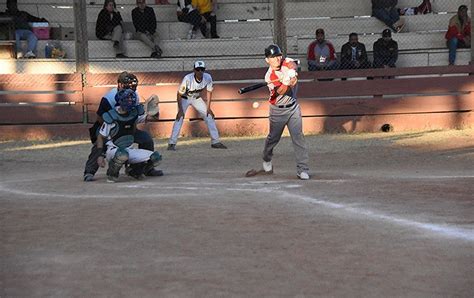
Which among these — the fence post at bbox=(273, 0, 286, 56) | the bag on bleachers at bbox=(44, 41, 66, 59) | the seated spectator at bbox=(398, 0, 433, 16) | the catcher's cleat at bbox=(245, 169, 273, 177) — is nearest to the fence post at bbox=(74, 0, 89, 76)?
the bag on bleachers at bbox=(44, 41, 66, 59)

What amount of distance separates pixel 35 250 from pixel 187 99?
389 inches

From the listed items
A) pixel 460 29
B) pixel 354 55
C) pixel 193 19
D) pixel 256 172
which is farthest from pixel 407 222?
pixel 193 19

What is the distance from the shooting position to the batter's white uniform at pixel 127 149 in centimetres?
1165

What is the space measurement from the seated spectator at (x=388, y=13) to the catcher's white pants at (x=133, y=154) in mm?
11742

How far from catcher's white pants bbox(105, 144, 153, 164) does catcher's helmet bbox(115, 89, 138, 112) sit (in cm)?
57

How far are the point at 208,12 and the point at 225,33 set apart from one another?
72cm

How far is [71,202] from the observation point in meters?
9.65

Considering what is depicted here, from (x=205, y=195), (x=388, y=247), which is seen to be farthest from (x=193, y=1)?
(x=388, y=247)

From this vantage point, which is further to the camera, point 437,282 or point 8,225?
point 8,225

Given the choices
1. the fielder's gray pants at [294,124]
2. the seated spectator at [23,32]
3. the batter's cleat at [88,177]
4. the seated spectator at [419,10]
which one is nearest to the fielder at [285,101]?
the fielder's gray pants at [294,124]

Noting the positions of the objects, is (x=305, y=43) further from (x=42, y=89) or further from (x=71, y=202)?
(x=71, y=202)

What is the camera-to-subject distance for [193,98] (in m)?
16.7

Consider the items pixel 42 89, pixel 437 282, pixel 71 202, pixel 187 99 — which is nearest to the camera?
pixel 437 282

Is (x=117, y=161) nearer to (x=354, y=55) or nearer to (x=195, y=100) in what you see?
(x=195, y=100)
